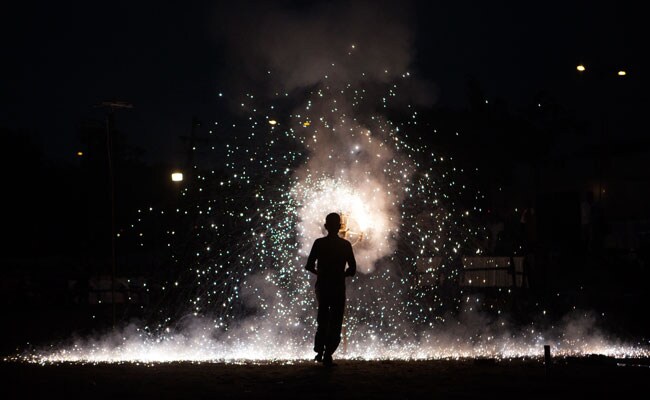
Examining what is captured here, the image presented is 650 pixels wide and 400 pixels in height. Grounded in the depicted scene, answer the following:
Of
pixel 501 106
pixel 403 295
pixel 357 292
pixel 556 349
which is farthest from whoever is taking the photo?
pixel 501 106

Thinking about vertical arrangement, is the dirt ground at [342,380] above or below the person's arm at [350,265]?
below

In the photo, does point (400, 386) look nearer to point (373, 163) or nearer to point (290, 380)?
point (290, 380)

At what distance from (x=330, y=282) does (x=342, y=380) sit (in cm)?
208

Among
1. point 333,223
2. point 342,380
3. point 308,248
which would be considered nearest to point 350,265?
point 333,223

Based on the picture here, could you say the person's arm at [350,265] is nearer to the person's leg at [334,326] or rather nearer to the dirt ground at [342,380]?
the person's leg at [334,326]

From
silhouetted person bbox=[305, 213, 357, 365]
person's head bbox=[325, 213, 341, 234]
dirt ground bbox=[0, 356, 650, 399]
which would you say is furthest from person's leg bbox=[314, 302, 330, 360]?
person's head bbox=[325, 213, 341, 234]

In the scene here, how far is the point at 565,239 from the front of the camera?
91.5ft

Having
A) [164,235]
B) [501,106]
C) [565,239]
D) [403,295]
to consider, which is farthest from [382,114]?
[501,106]

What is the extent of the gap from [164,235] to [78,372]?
1100 inches

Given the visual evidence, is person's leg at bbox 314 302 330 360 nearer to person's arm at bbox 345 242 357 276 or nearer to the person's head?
person's arm at bbox 345 242 357 276

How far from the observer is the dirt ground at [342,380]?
774 cm

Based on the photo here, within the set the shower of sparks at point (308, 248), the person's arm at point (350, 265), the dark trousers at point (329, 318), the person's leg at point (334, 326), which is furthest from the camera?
the shower of sparks at point (308, 248)

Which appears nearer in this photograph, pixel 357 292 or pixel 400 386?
pixel 400 386

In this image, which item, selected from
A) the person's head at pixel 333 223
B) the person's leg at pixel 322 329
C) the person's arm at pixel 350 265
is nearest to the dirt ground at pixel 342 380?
the person's leg at pixel 322 329
